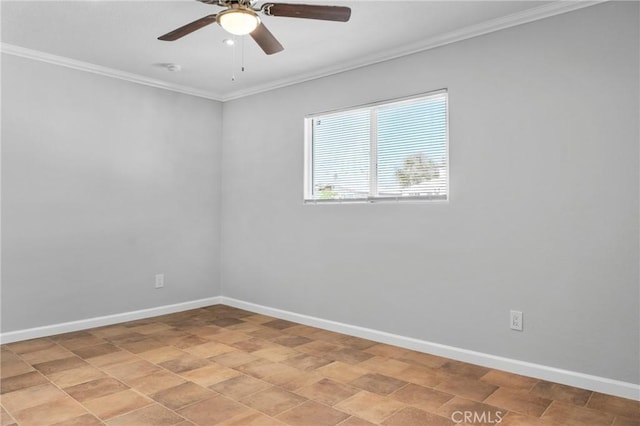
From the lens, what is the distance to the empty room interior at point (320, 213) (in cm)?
253

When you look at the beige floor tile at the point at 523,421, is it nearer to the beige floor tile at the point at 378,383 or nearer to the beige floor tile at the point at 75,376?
the beige floor tile at the point at 378,383

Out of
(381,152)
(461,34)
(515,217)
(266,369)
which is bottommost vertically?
(266,369)

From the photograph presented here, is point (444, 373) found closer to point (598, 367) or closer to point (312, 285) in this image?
point (598, 367)

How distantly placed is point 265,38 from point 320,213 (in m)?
1.98

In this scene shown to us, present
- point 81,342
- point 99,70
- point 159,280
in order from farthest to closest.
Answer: point 159,280 → point 99,70 → point 81,342

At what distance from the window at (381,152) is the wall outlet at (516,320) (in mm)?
958

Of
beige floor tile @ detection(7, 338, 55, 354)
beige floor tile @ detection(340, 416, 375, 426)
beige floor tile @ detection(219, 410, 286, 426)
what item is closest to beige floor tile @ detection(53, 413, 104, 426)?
beige floor tile @ detection(219, 410, 286, 426)

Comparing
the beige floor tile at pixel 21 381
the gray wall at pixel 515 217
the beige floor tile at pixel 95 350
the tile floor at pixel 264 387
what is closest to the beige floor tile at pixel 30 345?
the tile floor at pixel 264 387

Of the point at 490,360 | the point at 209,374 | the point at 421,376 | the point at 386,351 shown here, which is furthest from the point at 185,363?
the point at 490,360

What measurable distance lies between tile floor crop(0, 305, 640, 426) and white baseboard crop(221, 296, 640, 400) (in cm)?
6

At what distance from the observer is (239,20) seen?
2121 millimetres

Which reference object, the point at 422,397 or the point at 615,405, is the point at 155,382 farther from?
the point at 615,405

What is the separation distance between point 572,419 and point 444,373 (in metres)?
0.82

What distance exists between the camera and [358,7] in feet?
9.21
